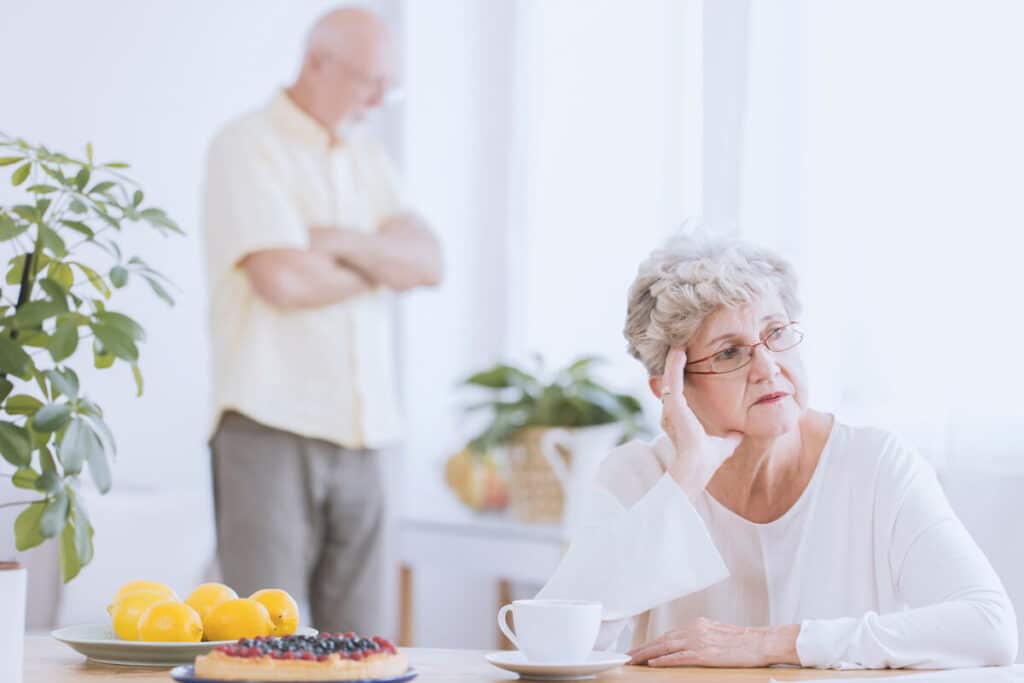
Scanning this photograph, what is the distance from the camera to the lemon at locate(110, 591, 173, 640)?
1.42m

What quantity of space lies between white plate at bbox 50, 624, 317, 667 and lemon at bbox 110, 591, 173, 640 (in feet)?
0.04

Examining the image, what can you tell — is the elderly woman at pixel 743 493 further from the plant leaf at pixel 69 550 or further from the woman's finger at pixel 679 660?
the plant leaf at pixel 69 550

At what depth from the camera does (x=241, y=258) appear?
2.89 meters

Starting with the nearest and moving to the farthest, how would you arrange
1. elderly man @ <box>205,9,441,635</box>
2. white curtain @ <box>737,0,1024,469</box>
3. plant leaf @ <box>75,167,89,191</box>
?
plant leaf @ <box>75,167,89,191</box>
white curtain @ <box>737,0,1024,469</box>
elderly man @ <box>205,9,441,635</box>

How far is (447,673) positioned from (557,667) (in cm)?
13

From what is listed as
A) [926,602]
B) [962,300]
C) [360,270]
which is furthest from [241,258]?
[926,602]

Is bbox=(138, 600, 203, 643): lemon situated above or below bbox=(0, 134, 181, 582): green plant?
below

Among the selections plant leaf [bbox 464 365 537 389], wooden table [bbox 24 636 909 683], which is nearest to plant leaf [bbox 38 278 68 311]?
wooden table [bbox 24 636 909 683]

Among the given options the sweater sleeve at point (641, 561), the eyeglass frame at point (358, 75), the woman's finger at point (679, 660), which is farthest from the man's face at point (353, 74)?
the woman's finger at point (679, 660)

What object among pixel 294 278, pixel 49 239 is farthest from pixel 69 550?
pixel 294 278

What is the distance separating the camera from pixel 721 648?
59.1 inches

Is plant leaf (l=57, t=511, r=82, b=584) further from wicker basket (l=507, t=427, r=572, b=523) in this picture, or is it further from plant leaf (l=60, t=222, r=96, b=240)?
wicker basket (l=507, t=427, r=572, b=523)

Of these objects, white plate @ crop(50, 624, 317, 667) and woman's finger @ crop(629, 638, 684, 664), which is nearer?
white plate @ crop(50, 624, 317, 667)

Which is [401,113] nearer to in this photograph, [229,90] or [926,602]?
[229,90]
